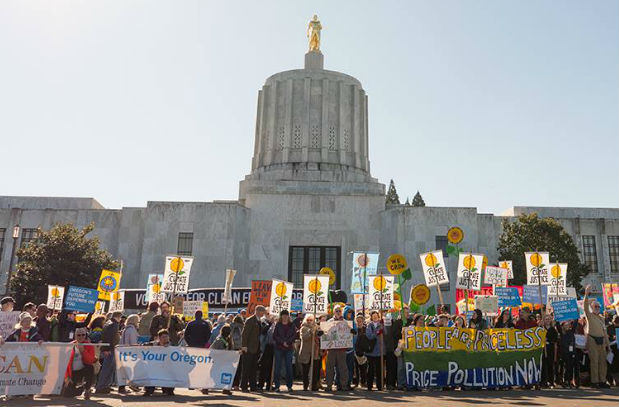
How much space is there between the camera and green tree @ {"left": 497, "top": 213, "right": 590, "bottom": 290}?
29.7m

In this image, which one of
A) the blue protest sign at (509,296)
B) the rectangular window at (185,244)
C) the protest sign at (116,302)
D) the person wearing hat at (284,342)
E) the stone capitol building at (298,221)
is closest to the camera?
the person wearing hat at (284,342)

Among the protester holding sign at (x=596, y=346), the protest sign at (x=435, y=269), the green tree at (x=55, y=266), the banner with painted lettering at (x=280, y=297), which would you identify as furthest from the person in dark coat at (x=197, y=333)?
the green tree at (x=55, y=266)

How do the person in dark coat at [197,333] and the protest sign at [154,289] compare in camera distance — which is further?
the protest sign at [154,289]

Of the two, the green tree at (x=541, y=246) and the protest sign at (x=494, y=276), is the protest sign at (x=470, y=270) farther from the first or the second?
the green tree at (x=541, y=246)

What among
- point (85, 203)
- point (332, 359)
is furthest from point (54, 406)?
point (85, 203)

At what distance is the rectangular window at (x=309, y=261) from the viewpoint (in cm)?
3184

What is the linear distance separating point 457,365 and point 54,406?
8.43 metres

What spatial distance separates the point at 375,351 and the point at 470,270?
5.71 m

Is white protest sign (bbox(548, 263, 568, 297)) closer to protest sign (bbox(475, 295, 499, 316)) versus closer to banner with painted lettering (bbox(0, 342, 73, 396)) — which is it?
protest sign (bbox(475, 295, 499, 316))

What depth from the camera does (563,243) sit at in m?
30.1

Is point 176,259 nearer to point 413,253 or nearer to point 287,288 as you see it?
point 287,288

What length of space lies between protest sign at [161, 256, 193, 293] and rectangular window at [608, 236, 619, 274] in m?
32.4

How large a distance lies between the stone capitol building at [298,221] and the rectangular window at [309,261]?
0.06 m

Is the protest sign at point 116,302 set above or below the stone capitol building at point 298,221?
below
